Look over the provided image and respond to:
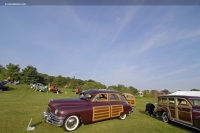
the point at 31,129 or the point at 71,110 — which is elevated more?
the point at 71,110

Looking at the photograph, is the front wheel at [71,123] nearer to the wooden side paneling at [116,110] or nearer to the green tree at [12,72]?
the wooden side paneling at [116,110]

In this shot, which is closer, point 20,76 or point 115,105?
point 115,105

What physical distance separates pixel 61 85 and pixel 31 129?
237 feet

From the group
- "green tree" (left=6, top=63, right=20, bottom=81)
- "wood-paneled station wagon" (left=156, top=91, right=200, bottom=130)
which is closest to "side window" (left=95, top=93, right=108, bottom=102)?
"wood-paneled station wagon" (left=156, top=91, right=200, bottom=130)

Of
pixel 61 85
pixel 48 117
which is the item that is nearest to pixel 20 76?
pixel 61 85

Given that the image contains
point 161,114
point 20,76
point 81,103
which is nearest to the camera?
point 81,103

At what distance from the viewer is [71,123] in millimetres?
6129

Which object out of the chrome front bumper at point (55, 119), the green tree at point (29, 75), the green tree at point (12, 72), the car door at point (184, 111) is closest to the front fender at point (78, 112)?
the chrome front bumper at point (55, 119)

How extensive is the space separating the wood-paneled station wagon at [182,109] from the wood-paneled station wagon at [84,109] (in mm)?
3120

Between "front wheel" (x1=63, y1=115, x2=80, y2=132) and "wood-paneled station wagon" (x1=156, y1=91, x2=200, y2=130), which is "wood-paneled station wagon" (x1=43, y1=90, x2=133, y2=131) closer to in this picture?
"front wheel" (x1=63, y1=115, x2=80, y2=132)

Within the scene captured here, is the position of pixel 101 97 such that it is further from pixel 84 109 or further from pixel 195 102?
pixel 195 102

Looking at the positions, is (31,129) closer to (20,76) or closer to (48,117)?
(48,117)

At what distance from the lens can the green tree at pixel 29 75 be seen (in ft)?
192

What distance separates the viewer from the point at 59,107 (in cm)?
603
